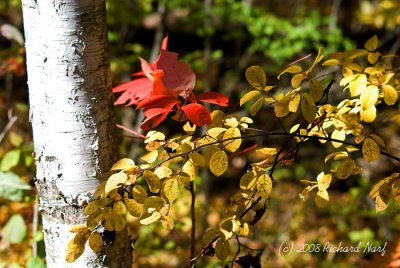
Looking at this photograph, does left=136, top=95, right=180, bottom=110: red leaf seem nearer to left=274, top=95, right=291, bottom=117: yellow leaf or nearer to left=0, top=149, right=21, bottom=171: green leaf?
left=274, top=95, right=291, bottom=117: yellow leaf

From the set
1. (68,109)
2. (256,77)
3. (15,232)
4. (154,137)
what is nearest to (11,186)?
(15,232)

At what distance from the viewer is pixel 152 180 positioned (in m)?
1.12

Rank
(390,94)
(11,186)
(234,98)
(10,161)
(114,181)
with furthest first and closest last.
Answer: (234,98) < (10,161) < (11,186) < (390,94) < (114,181)

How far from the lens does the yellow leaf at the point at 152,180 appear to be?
3.65ft

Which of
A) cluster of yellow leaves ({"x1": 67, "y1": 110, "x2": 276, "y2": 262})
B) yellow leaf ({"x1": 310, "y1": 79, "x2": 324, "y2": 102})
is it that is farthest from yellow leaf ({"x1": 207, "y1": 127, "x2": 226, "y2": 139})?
yellow leaf ({"x1": 310, "y1": 79, "x2": 324, "y2": 102})

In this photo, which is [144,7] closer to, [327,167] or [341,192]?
[327,167]

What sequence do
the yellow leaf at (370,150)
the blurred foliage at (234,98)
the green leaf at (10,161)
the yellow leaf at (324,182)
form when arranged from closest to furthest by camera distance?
the yellow leaf at (370,150) → the yellow leaf at (324,182) → the green leaf at (10,161) → the blurred foliage at (234,98)

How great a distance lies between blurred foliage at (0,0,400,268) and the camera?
2.15m

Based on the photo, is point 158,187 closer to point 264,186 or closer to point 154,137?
point 154,137

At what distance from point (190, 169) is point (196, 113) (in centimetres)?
13

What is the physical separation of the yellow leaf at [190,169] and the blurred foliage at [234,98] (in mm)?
584

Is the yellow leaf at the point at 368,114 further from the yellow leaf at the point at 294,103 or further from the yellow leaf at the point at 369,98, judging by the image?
the yellow leaf at the point at 294,103

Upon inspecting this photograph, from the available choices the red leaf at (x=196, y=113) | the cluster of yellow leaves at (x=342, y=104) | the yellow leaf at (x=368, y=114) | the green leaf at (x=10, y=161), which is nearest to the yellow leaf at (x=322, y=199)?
the cluster of yellow leaves at (x=342, y=104)

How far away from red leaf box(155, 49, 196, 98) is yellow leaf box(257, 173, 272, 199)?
0.87 ft
